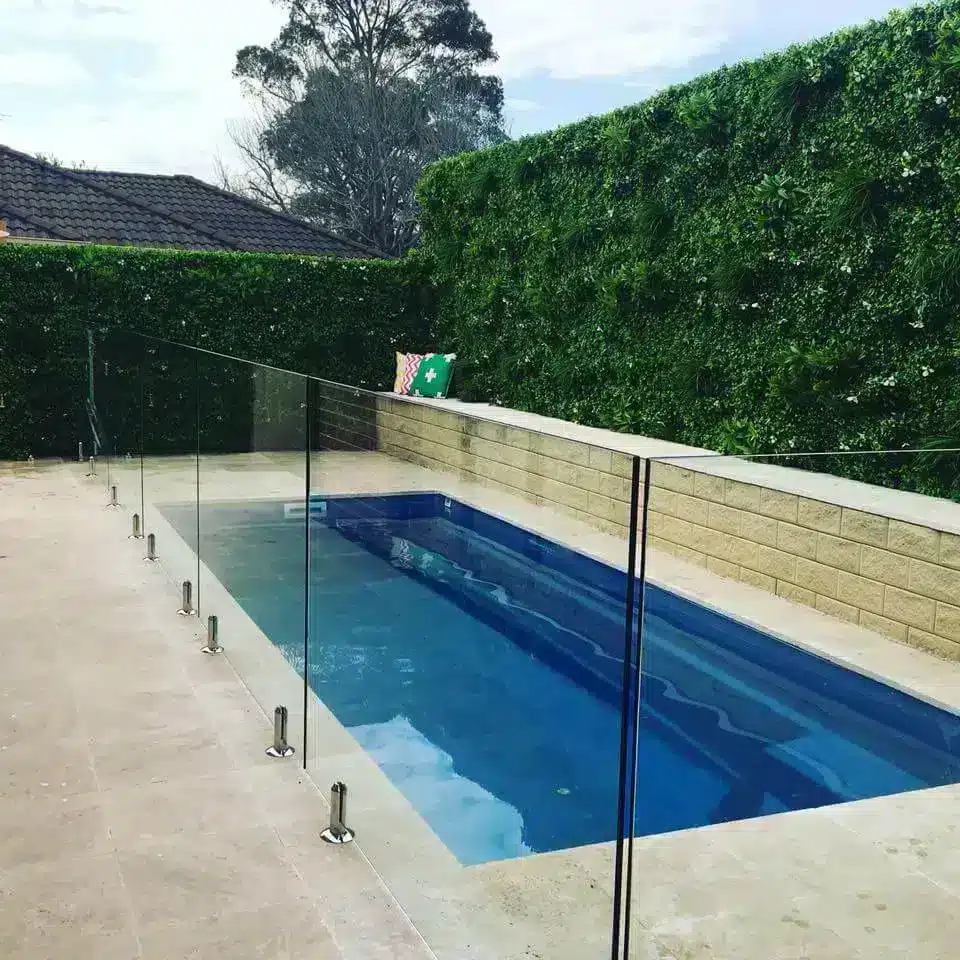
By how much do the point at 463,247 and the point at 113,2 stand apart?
65.1 ft

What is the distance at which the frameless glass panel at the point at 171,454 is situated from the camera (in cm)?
546

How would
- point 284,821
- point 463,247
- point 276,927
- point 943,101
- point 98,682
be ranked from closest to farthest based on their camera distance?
1. point 276,927
2. point 284,821
3. point 98,682
4. point 943,101
5. point 463,247

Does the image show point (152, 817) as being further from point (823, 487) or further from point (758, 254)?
point (758, 254)

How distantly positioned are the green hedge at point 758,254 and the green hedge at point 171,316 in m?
2.13

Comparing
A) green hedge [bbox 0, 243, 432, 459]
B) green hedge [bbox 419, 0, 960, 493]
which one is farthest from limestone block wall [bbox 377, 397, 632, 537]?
green hedge [bbox 0, 243, 432, 459]

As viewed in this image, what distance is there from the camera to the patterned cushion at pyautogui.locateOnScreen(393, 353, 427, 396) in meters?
11.3

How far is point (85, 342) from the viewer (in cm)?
1012

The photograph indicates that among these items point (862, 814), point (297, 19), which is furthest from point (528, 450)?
point (297, 19)

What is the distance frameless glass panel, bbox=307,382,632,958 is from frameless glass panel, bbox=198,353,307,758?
239 millimetres

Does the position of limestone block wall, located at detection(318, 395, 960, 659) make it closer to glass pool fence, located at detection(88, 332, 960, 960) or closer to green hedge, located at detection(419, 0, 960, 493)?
glass pool fence, located at detection(88, 332, 960, 960)

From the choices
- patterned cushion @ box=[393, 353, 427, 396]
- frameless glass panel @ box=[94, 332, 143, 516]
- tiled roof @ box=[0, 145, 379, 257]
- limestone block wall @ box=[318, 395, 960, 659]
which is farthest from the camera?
tiled roof @ box=[0, 145, 379, 257]

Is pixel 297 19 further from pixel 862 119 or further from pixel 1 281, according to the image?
pixel 862 119

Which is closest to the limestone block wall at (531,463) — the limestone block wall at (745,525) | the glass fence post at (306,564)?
the limestone block wall at (745,525)

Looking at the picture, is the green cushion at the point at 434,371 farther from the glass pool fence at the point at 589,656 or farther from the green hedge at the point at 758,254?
the glass pool fence at the point at 589,656
